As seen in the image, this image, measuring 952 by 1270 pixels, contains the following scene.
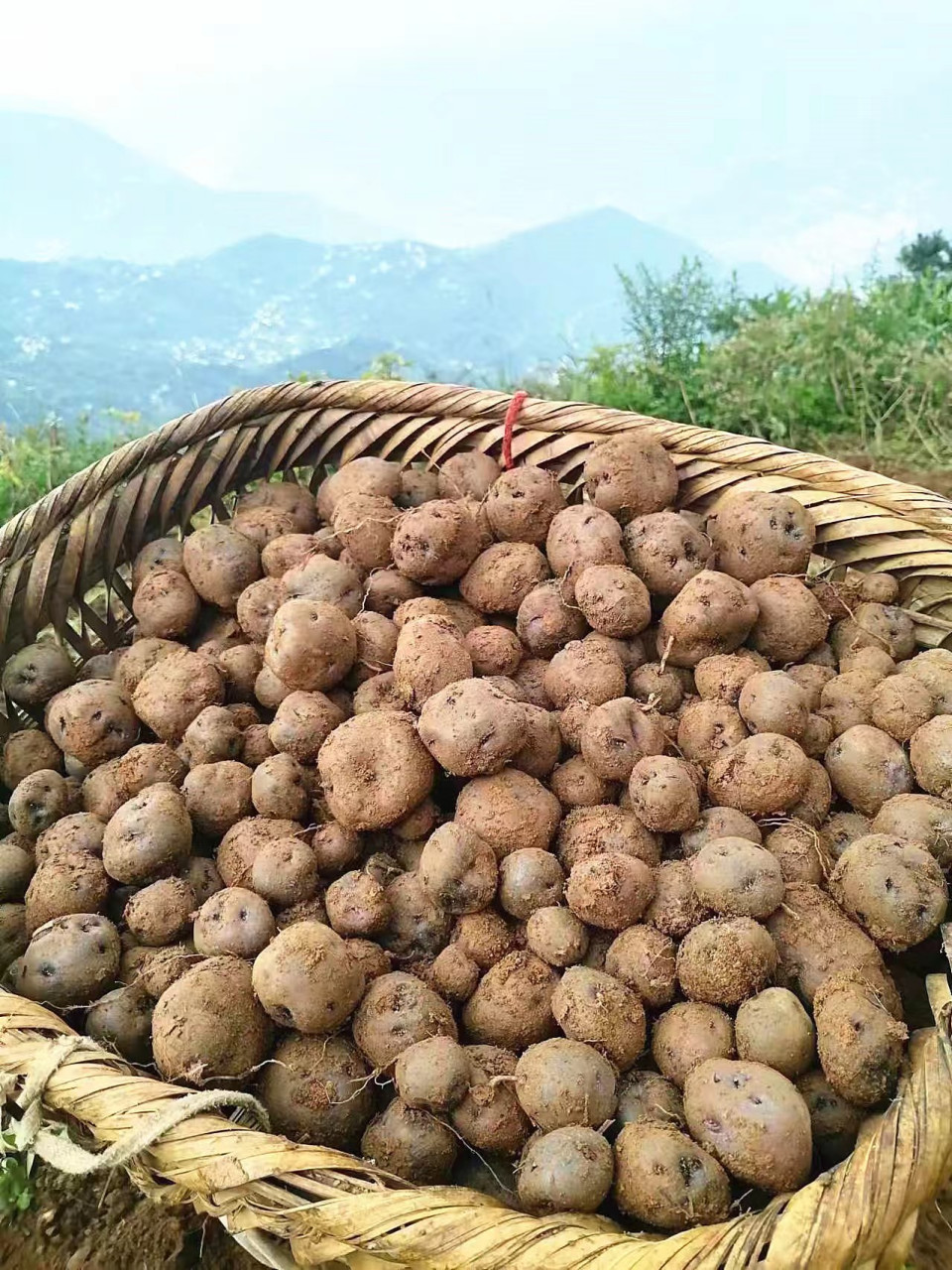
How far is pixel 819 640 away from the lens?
7.09ft

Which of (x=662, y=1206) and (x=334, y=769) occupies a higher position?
(x=334, y=769)

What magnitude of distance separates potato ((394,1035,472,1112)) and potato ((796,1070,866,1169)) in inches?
19.7

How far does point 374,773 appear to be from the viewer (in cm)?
181

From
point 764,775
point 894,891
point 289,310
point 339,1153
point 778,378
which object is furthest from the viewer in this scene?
point 289,310

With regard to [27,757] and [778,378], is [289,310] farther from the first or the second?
[27,757]

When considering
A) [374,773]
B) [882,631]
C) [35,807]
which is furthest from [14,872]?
[882,631]

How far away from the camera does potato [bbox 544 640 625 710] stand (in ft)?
6.49

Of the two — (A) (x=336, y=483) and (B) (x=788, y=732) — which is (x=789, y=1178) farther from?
(A) (x=336, y=483)

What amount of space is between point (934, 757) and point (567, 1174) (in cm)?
99

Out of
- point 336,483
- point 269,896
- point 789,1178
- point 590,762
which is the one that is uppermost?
point 336,483

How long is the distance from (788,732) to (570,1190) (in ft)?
2.98

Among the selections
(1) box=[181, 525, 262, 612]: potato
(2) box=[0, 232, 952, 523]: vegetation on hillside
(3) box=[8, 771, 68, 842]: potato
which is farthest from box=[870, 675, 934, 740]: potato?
(2) box=[0, 232, 952, 523]: vegetation on hillside

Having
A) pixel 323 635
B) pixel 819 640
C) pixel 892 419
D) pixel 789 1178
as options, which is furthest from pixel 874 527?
pixel 892 419

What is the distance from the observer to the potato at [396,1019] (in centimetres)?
156
